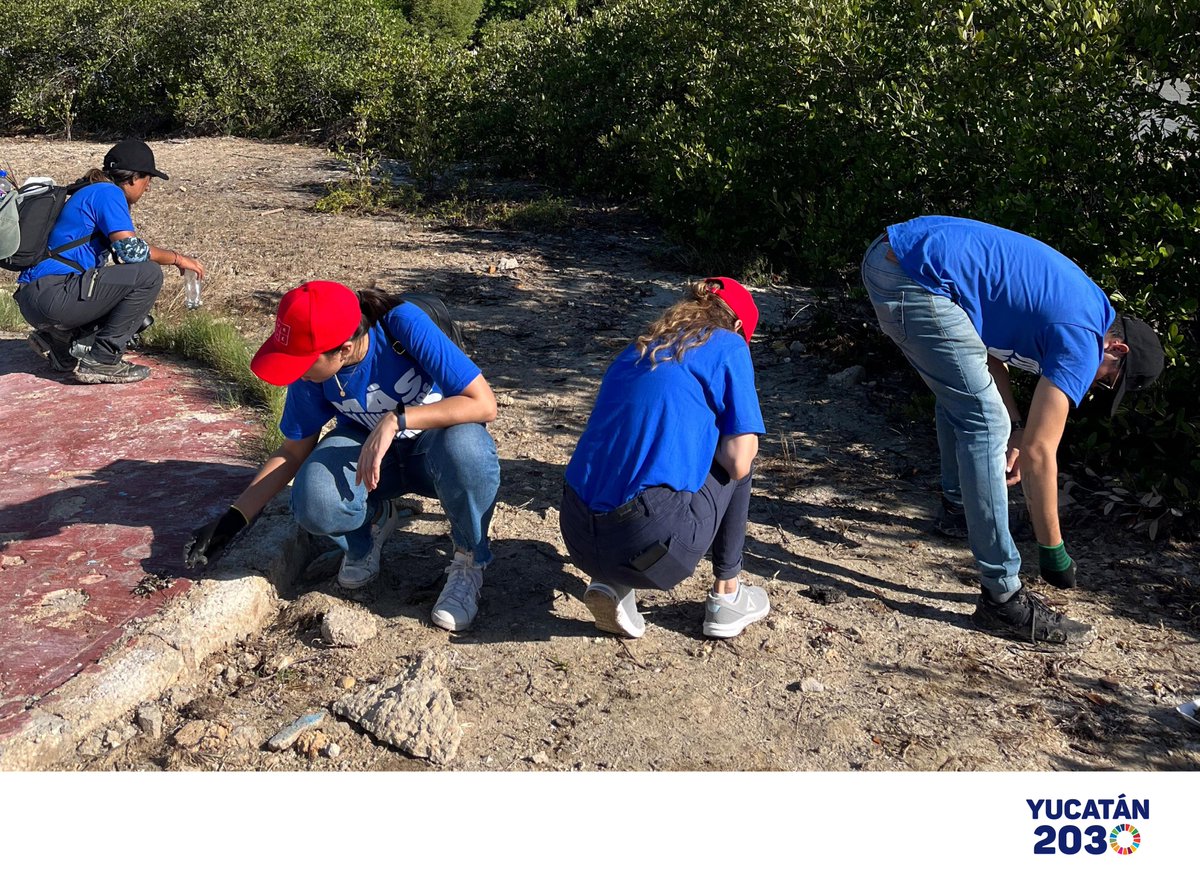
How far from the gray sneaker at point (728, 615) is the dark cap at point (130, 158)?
3543 mm

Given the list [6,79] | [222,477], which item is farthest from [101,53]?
[222,477]

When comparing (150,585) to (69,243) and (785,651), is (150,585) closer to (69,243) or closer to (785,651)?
(785,651)

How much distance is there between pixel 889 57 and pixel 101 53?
33.1ft

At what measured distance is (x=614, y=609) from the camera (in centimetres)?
333

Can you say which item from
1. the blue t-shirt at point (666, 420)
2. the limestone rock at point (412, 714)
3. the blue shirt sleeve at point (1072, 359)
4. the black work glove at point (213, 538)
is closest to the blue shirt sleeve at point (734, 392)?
the blue t-shirt at point (666, 420)

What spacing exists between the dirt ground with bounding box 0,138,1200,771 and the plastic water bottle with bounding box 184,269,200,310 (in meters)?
1.68

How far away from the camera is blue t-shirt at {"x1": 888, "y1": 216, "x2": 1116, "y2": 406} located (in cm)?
316

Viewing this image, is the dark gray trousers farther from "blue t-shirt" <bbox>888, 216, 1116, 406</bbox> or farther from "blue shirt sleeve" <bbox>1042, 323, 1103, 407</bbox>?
"blue shirt sleeve" <bbox>1042, 323, 1103, 407</bbox>

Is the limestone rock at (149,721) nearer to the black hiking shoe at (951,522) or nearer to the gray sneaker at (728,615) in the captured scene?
the gray sneaker at (728,615)

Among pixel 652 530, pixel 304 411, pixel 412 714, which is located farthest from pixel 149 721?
pixel 652 530

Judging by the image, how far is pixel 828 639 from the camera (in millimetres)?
3518

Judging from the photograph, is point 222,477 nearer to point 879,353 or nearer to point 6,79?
point 879,353

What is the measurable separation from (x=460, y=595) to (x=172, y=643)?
0.85 metres

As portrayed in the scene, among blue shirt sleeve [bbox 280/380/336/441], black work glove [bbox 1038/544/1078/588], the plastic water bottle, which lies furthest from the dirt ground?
the plastic water bottle
